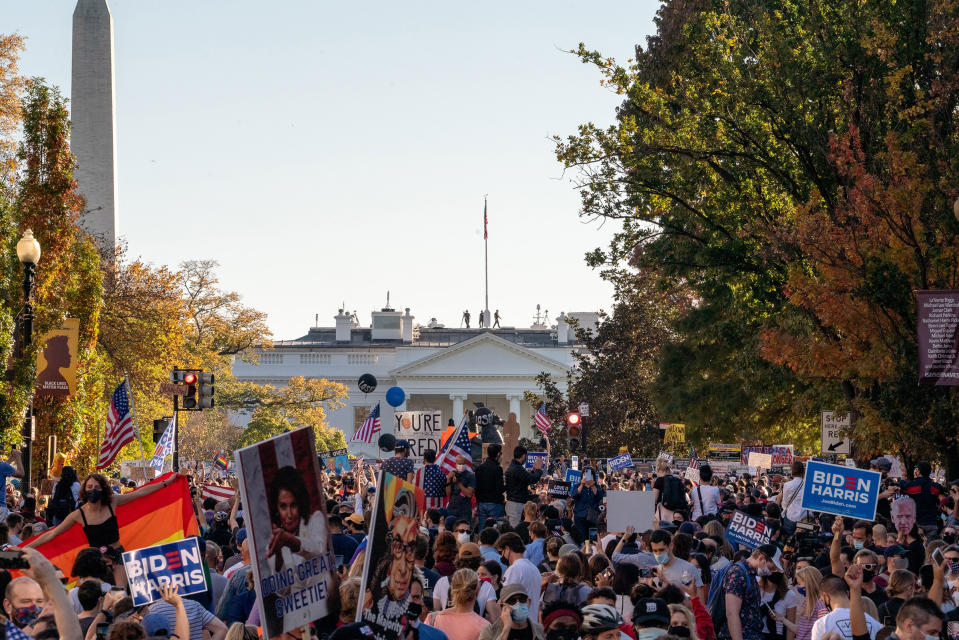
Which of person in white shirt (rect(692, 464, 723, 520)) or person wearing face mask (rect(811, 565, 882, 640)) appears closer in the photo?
person wearing face mask (rect(811, 565, 882, 640))

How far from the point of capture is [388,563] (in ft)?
23.9

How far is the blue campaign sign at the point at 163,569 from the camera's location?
7.85 metres

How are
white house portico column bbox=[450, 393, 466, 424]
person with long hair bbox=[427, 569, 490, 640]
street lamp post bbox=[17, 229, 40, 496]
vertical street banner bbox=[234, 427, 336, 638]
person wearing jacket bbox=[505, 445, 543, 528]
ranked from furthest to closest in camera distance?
white house portico column bbox=[450, 393, 466, 424], street lamp post bbox=[17, 229, 40, 496], person wearing jacket bbox=[505, 445, 543, 528], person with long hair bbox=[427, 569, 490, 640], vertical street banner bbox=[234, 427, 336, 638]

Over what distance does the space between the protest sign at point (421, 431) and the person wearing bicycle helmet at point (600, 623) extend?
1519cm

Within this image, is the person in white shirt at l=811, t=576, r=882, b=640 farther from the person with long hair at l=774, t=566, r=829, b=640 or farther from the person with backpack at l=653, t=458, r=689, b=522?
the person with backpack at l=653, t=458, r=689, b=522

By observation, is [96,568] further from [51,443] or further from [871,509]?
[51,443]

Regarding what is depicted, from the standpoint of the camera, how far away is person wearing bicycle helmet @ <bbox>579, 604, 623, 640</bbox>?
704 cm

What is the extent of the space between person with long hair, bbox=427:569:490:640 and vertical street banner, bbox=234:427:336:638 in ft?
4.51

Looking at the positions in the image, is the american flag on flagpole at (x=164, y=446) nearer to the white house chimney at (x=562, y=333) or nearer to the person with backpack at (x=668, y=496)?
the person with backpack at (x=668, y=496)

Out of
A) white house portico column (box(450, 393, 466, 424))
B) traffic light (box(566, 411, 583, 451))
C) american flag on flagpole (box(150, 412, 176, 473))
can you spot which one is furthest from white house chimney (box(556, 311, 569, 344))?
american flag on flagpole (box(150, 412, 176, 473))

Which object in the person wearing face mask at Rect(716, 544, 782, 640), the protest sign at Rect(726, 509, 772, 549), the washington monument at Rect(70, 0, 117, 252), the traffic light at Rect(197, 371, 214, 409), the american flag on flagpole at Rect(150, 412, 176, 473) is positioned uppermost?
the washington monument at Rect(70, 0, 117, 252)

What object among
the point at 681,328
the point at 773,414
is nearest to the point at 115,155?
the point at 681,328

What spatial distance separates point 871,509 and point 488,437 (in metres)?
13.1

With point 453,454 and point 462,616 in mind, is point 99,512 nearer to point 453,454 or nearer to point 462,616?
point 462,616
